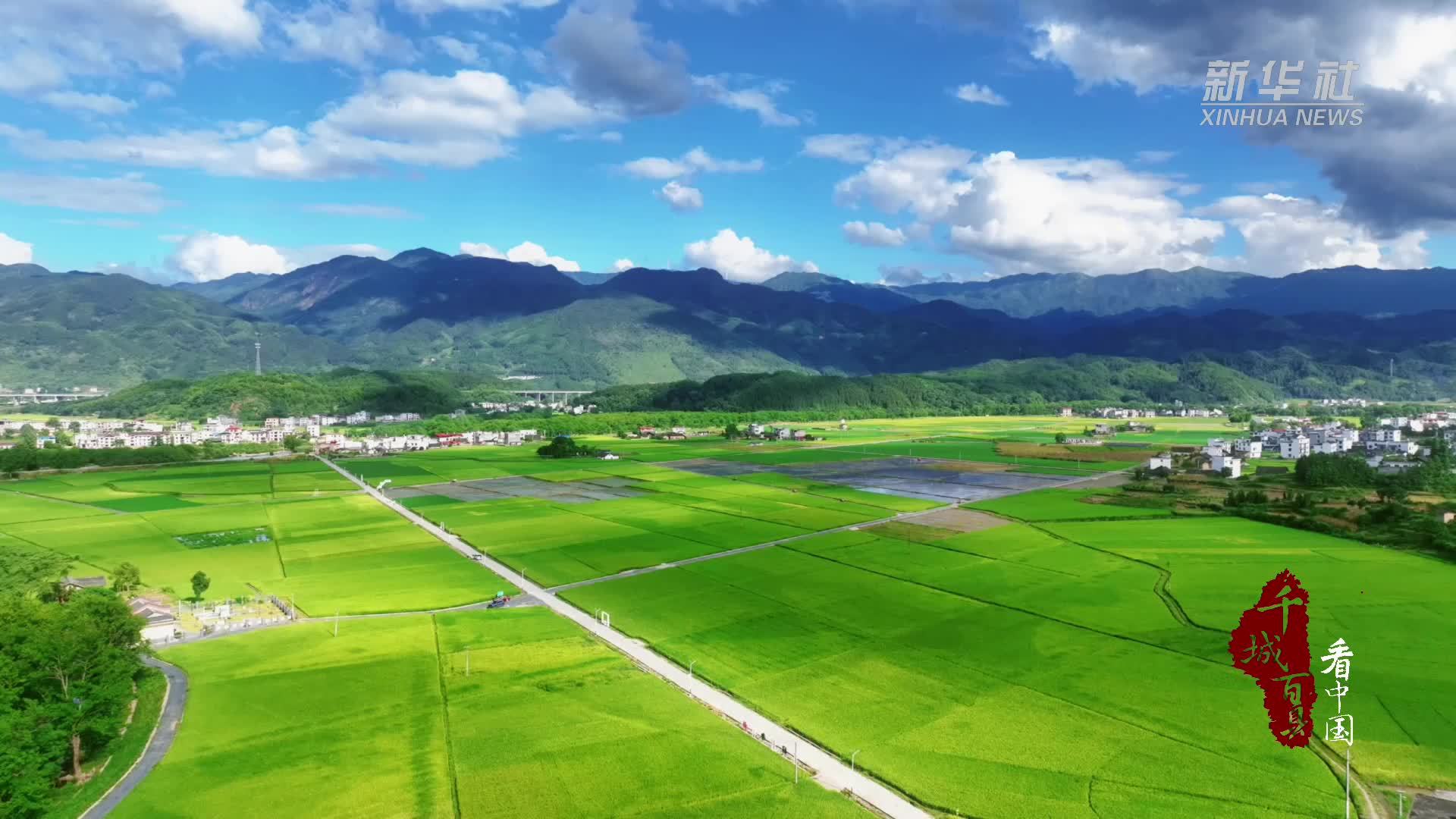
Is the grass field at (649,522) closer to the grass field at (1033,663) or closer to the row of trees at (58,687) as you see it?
the grass field at (1033,663)

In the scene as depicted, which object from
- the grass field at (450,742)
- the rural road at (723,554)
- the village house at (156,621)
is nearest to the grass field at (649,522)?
the rural road at (723,554)

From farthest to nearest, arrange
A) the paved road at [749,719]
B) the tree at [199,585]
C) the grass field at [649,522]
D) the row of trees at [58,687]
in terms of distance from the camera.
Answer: the grass field at [649,522]
the tree at [199,585]
the paved road at [749,719]
the row of trees at [58,687]

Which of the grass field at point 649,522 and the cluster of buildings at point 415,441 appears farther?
the cluster of buildings at point 415,441

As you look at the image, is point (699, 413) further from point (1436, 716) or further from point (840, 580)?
point (1436, 716)

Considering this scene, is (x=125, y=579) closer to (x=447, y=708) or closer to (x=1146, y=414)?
(x=447, y=708)

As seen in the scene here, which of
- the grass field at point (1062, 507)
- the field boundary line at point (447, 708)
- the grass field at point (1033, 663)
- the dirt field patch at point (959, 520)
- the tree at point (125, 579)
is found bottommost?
the field boundary line at point (447, 708)

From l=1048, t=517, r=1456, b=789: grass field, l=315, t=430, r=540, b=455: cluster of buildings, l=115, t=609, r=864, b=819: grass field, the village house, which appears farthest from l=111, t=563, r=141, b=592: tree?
l=315, t=430, r=540, b=455: cluster of buildings
